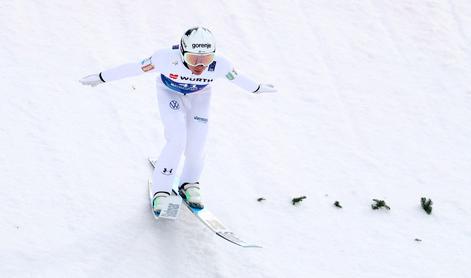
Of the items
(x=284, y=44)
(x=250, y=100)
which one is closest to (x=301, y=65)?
(x=284, y=44)

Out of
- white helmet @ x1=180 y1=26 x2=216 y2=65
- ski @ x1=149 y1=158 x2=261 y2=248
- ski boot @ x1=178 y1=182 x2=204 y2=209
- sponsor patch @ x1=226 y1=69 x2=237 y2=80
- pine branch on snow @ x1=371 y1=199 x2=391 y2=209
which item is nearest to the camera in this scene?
white helmet @ x1=180 y1=26 x2=216 y2=65

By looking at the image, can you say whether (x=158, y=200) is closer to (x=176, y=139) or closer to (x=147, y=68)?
(x=176, y=139)

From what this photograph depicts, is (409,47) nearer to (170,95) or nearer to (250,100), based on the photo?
(250,100)

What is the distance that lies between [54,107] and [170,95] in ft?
9.13

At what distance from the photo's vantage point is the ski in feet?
28.5

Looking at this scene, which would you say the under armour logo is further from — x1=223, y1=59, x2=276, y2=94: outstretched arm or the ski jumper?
x1=223, y1=59, x2=276, y2=94: outstretched arm

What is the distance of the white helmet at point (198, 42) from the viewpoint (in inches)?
332

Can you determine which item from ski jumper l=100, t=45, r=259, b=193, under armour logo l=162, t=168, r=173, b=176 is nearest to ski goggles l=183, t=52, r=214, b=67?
ski jumper l=100, t=45, r=259, b=193

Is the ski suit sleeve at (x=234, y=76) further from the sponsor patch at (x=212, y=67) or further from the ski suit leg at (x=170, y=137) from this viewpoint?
the ski suit leg at (x=170, y=137)

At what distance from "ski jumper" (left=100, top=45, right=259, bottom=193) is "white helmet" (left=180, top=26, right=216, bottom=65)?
0.91 feet

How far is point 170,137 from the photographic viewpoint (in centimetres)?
882

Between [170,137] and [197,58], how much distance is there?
37.4 inches

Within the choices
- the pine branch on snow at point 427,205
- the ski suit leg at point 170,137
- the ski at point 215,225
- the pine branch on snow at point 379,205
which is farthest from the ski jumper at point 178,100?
the pine branch on snow at point 427,205

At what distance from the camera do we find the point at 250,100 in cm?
1223
